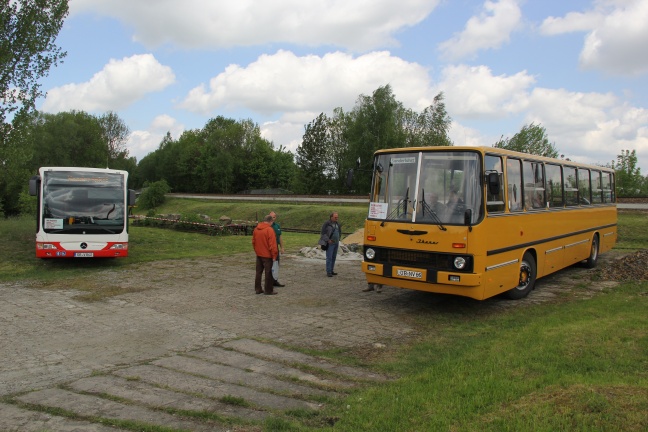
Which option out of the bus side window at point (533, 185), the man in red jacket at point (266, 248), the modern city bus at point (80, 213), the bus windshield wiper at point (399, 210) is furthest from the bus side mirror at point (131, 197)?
the bus side window at point (533, 185)

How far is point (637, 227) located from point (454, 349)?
2117cm

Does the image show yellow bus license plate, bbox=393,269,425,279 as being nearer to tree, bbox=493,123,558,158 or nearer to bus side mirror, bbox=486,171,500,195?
bus side mirror, bbox=486,171,500,195

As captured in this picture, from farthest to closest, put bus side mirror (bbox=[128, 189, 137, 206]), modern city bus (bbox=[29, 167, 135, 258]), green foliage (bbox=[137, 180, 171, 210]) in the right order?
green foliage (bbox=[137, 180, 171, 210]) → bus side mirror (bbox=[128, 189, 137, 206]) → modern city bus (bbox=[29, 167, 135, 258])

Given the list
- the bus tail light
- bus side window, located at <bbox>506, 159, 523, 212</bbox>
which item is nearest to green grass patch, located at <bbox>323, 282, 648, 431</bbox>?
bus side window, located at <bbox>506, 159, 523, 212</bbox>

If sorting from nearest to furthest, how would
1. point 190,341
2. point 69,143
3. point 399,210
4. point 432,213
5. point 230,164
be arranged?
1. point 190,341
2. point 432,213
3. point 399,210
4. point 69,143
5. point 230,164

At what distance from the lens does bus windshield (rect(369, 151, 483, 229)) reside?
8633mm

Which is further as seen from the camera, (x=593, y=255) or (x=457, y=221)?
(x=593, y=255)

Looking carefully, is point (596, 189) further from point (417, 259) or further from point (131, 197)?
point (131, 197)

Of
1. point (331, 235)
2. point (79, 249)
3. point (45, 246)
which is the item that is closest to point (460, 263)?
point (331, 235)

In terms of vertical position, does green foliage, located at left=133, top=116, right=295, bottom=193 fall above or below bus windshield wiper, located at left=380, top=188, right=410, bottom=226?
above

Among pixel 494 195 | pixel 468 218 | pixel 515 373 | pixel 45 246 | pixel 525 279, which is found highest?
pixel 494 195

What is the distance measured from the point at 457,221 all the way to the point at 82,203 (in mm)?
10861

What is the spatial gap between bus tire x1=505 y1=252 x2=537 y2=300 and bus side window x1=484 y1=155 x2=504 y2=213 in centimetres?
187

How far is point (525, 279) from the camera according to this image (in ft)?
34.4
